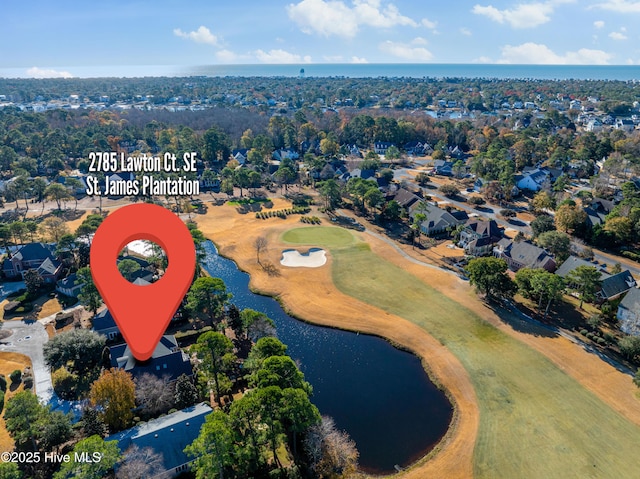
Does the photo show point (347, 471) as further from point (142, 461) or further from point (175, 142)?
point (175, 142)

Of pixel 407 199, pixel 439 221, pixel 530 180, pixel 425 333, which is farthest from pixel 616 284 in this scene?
pixel 530 180

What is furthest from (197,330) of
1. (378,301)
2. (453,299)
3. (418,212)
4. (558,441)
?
(418,212)

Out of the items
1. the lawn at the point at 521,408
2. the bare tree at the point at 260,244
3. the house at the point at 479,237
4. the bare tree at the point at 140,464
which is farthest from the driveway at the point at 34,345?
the house at the point at 479,237

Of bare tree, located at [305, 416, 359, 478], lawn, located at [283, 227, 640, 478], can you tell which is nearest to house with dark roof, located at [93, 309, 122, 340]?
bare tree, located at [305, 416, 359, 478]

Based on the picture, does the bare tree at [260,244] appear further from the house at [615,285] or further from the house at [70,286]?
the house at [615,285]

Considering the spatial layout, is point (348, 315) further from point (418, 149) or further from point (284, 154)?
point (418, 149)

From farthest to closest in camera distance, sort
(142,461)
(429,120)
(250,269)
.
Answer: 1. (429,120)
2. (250,269)
3. (142,461)

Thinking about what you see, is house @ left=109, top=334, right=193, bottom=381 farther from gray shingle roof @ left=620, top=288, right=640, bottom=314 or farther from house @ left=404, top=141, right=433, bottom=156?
house @ left=404, top=141, right=433, bottom=156
